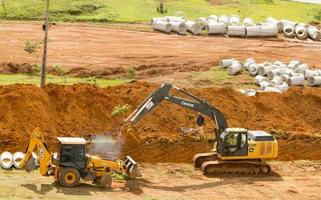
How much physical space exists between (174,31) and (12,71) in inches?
812

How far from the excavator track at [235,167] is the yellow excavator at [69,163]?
5.02 metres

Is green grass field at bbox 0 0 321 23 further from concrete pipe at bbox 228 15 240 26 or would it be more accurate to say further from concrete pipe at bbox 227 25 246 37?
concrete pipe at bbox 227 25 246 37

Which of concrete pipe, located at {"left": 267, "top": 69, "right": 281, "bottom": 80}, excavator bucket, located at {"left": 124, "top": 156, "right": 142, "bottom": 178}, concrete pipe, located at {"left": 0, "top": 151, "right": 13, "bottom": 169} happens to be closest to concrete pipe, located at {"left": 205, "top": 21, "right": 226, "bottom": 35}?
concrete pipe, located at {"left": 267, "top": 69, "right": 281, "bottom": 80}

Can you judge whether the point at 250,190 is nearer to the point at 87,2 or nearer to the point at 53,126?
the point at 53,126

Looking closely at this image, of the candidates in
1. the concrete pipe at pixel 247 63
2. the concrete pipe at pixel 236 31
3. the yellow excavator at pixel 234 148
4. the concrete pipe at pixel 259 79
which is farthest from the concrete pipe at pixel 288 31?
the yellow excavator at pixel 234 148

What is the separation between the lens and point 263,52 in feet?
185

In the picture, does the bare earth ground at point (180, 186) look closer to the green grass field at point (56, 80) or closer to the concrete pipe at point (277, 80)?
the concrete pipe at point (277, 80)

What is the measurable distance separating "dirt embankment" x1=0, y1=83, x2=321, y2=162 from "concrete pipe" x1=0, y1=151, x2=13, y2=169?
70.5 inches

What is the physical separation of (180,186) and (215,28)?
114 ft

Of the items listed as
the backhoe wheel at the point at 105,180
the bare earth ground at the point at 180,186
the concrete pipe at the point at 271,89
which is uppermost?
the concrete pipe at the point at 271,89

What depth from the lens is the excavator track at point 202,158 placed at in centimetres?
3145

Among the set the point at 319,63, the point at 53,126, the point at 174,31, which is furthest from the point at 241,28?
the point at 53,126

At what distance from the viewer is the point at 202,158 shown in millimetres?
31625

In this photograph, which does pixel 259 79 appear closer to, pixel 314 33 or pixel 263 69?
pixel 263 69
